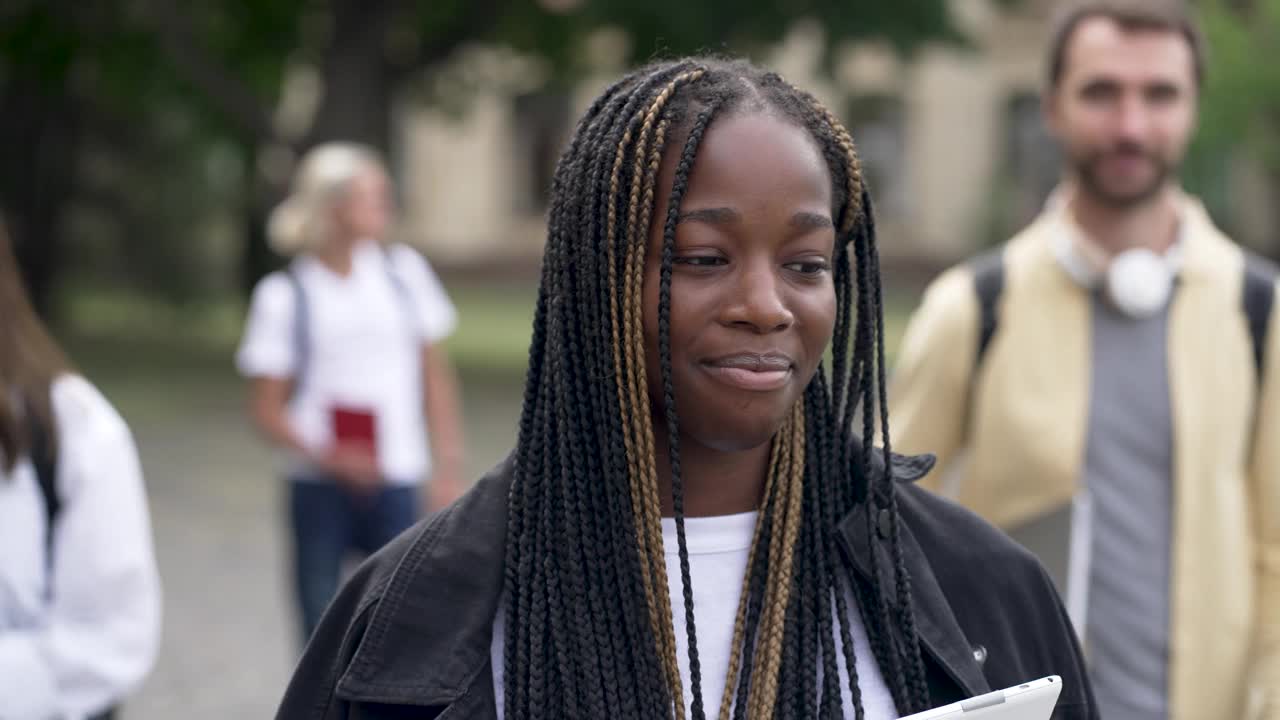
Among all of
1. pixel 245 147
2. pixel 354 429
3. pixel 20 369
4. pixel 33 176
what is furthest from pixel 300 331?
pixel 33 176

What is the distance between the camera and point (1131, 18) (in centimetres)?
335

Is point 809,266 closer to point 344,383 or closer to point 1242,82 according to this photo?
point 344,383

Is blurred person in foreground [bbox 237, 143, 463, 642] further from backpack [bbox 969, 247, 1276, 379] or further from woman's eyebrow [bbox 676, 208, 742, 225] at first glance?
woman's eyebrow [bbox 676, 208, 742, 225]

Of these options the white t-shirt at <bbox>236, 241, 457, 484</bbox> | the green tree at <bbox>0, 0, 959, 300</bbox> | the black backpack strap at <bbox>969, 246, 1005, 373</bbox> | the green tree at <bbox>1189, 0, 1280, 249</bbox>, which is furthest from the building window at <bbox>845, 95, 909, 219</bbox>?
the black backpack strap at <bbox>969, 246, 1005, 373</bbox>

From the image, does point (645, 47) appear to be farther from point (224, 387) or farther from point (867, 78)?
point (867, 78)

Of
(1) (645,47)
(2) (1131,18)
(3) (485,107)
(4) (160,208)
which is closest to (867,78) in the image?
(3) (485,107)

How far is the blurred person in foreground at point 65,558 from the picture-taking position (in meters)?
2.78

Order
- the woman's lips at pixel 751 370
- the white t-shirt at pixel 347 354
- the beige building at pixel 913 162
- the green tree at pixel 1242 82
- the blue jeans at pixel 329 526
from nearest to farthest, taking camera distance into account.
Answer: the woman's lips at pixel 751 370
the blue jeans at pixel 329 526
the white t-shirt at pixel 347 354
the green tree at pixel 1242 82
the beige building at pixel 913 162

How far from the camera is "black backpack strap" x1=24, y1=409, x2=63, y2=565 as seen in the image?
2.79 metres

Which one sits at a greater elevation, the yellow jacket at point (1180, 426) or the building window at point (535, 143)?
the building window at point (535, 143)

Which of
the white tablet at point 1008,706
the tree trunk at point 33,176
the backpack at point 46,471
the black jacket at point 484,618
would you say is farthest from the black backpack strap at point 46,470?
the tree trunk at point 33,176

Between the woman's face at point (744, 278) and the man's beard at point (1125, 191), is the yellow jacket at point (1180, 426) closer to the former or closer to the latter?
the man's beard at point (1125, 191)

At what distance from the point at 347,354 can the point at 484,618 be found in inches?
168

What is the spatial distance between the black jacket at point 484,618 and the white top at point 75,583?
3.16ft
